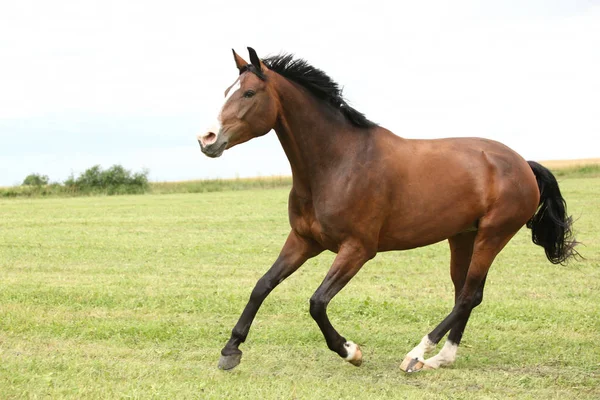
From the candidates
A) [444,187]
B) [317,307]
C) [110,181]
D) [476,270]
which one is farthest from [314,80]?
[110,181]

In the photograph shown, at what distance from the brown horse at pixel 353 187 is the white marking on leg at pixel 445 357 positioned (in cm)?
1

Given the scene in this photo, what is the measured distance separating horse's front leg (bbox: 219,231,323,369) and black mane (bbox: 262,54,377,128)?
1160 mm

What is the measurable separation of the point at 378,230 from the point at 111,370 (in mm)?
2571

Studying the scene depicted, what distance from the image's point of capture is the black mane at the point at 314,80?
6.86 m

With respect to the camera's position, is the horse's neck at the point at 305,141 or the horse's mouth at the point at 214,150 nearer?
the horse's mouth at the point at 214,150

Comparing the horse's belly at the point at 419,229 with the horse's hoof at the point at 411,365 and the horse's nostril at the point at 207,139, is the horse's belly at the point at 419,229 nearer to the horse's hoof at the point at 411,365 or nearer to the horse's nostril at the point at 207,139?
the horse's hoof at the point at 411,365

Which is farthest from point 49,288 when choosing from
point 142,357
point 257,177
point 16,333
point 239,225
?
point 257,177

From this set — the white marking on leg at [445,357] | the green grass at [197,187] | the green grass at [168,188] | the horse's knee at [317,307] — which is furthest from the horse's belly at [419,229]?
the green grass at [197,187]

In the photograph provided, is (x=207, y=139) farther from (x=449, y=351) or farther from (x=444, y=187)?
(x=449, y=351)

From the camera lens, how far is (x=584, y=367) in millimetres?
7371

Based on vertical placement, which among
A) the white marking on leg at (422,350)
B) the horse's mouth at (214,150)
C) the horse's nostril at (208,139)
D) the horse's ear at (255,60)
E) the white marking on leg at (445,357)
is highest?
the horse's ear at (255,60)

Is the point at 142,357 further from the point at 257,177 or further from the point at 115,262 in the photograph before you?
the point at 257,177

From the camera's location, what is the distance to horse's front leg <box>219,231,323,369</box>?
6.86 metres

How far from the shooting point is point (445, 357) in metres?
7.28
